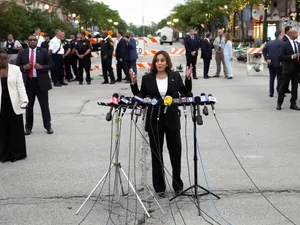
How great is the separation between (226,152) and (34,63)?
12.9ft

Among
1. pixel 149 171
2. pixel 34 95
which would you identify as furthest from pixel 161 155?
pixel 34 95

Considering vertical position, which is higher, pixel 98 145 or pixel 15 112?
pixel 15 112

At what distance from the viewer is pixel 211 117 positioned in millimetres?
10773

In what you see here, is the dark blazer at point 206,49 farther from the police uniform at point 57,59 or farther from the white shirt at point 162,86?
the white shirt at point 162,86

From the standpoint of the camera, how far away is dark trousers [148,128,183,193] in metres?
5.46

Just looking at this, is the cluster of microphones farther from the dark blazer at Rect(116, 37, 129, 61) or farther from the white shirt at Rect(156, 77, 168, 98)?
the dark blazer at Rect(116, 37, 129, 61)

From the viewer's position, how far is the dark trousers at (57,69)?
16.7 metres

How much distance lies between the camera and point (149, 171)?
677 cm

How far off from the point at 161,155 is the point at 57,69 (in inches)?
475

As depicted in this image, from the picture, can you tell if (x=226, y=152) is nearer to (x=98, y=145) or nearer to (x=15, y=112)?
(x=98, y=145)

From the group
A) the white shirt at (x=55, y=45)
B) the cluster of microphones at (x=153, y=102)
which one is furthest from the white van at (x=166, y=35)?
the cluster of microphones at (x=153, y=102)

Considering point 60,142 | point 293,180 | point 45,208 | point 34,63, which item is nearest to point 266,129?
point 293,180

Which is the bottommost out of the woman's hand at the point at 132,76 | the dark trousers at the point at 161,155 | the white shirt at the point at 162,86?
the dark trousers at the point at 161,155

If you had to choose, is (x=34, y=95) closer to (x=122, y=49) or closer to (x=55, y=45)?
(x=55, y=45)
